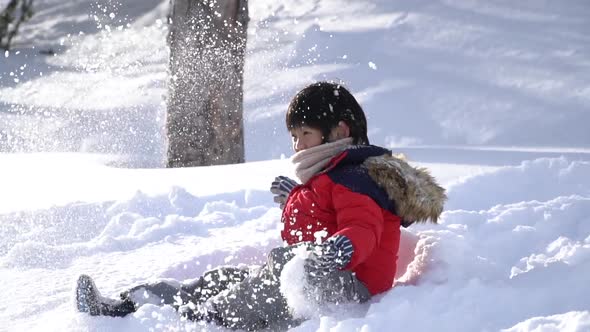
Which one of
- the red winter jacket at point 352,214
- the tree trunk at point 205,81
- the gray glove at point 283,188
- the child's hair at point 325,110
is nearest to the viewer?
the red winter jacket at point 352,214

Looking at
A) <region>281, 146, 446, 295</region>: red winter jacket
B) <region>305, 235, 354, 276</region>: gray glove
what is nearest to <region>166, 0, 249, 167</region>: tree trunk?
<region>281, 146, 446, 295</region>: red winter jacket

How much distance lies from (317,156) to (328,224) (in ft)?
0.77

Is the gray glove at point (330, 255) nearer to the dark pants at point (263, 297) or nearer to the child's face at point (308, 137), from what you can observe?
the dark pants at point (263, 297)

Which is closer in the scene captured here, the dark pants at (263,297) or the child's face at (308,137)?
the dark pants at (263,297)

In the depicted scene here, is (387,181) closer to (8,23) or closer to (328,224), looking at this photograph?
(328,224)

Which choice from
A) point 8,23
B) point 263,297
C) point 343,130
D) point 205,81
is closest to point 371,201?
point 343,130

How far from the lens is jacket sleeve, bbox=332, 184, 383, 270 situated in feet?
9.41

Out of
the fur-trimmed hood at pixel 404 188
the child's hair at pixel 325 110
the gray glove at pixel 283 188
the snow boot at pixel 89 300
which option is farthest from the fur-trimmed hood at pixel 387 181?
the snow boot at pixel 89 300

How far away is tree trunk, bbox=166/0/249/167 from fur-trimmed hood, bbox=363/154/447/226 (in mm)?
3610

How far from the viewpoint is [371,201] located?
2.99 metres

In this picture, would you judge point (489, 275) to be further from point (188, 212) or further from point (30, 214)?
point (30, 214)

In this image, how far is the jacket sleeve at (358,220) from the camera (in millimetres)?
2867

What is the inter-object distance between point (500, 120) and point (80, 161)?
13.2 feet

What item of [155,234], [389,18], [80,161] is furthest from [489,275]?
[389,18]
